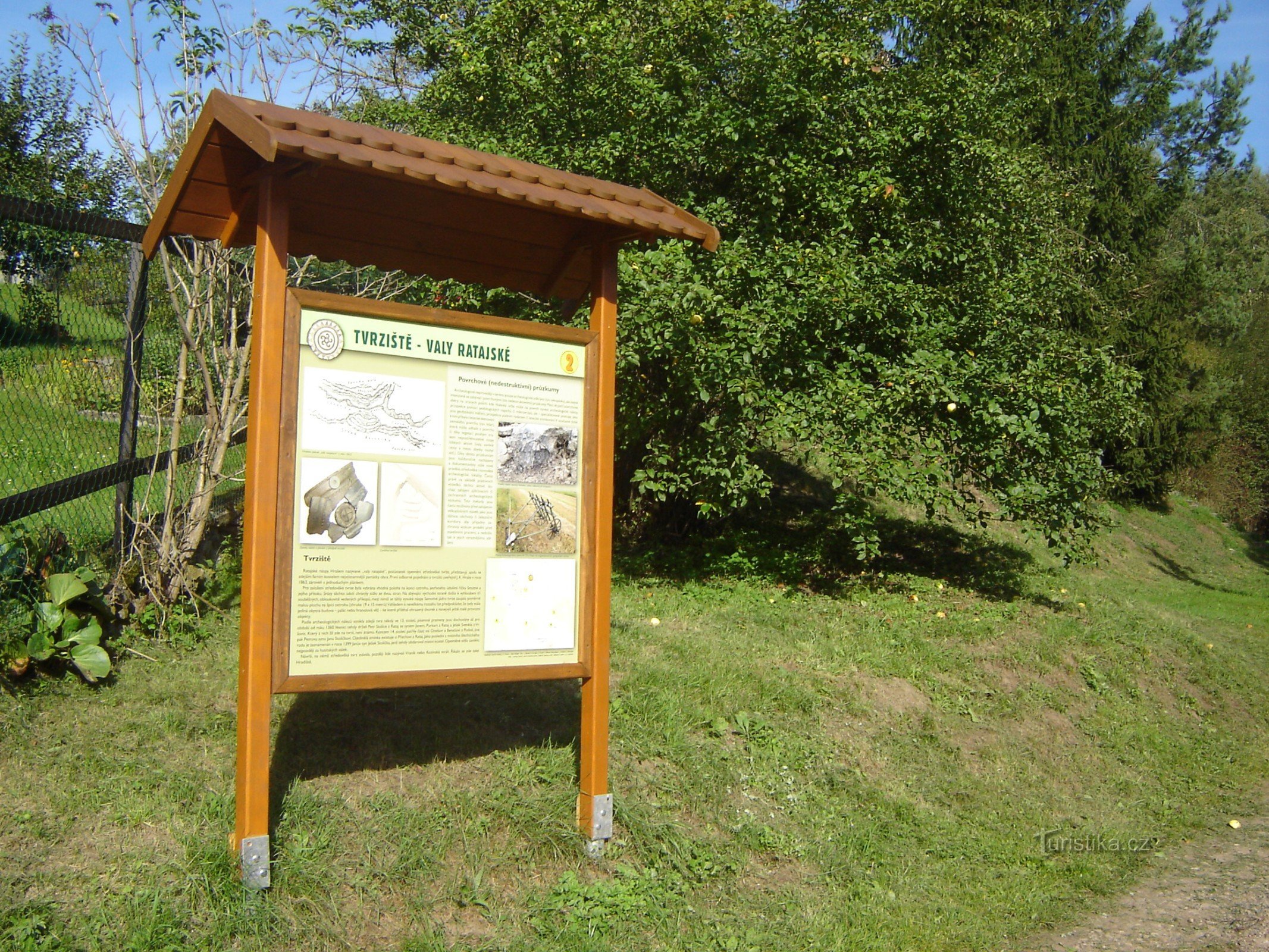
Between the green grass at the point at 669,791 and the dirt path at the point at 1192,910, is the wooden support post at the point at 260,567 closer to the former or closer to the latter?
the green grass at the point at 669,791

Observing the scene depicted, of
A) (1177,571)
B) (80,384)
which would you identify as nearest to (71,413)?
(80,384)

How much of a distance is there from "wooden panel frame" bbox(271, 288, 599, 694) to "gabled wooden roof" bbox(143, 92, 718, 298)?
1.57ft

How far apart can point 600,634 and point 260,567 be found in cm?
146

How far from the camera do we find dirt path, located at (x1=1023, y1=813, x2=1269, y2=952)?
472 cm

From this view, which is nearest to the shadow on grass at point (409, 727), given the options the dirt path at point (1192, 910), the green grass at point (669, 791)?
the green grass at point (669, 791)

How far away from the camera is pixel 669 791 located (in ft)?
16.4

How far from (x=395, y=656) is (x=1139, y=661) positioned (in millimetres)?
7254

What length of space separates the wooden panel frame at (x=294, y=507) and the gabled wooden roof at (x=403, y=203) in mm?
480

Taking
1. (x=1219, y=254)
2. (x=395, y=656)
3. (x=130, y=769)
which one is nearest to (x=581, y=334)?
(x=395, y=656)

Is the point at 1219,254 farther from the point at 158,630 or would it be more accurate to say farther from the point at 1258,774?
the point at 158,630

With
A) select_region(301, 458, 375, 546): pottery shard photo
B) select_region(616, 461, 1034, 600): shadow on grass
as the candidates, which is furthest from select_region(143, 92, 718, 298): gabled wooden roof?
select_region(616, 461, 1034, 600): shadow on grass

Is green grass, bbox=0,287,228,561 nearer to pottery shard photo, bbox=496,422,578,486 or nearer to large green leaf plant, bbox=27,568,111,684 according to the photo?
large green leaf plant, bbox=27,568,111,684

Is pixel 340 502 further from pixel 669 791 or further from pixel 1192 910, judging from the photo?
pixel 1192 910

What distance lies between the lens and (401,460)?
3.94 metres
